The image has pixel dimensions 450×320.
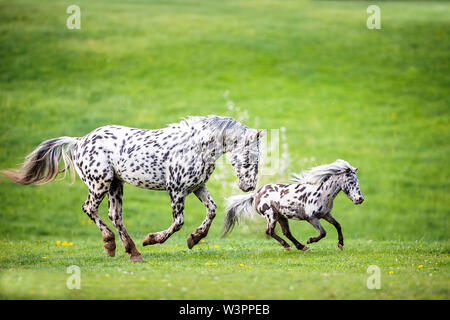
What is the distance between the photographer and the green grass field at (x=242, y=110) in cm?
900

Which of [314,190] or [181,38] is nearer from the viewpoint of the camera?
[314,190]

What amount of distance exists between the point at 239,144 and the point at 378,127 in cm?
1491

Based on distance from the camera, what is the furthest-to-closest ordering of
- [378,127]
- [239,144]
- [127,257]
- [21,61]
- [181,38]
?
[181,38] < [21,61] < [378,127] < [127,257] < [239,144]

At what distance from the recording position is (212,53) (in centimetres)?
2667

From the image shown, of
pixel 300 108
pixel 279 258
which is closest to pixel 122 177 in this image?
pixel 279 258

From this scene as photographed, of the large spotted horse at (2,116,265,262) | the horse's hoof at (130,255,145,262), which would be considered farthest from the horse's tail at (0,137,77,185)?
the horse's hoof at (130,255,145,262)

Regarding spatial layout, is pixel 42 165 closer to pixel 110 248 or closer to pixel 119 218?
pixel 119 218

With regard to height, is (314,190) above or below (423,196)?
above

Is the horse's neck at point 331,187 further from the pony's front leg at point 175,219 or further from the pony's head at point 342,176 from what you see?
the pony's front leg at point 175,219

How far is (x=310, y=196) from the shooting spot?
30.7ft

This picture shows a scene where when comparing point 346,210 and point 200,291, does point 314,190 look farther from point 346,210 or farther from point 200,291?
point 346,210

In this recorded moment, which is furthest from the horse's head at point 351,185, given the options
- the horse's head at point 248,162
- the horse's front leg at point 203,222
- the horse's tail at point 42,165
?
the horse's tail at point 42,165

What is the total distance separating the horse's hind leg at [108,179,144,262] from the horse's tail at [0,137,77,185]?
937mm

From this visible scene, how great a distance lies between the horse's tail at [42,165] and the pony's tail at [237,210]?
9.36 feet
